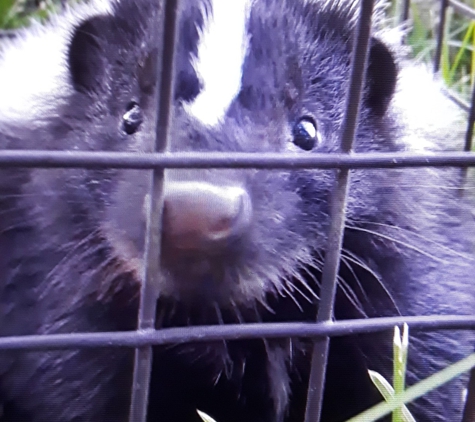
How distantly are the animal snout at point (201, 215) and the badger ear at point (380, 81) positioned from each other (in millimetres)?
384

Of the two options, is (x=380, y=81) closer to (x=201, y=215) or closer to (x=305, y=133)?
(x=305, y=133)

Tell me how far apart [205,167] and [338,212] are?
0.49 ft

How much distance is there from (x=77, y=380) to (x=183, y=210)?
48cm

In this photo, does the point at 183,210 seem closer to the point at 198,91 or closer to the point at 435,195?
the point at 198,91

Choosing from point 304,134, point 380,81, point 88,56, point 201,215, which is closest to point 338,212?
point 201,215

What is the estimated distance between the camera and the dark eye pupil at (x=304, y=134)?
977mm

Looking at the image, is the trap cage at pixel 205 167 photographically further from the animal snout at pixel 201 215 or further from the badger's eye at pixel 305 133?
the badger's eye at pixel 305 133

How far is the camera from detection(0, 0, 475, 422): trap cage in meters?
Result: 0.60

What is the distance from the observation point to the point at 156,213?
0.65 meters

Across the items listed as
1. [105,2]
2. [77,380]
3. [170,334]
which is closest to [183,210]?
[170,334]

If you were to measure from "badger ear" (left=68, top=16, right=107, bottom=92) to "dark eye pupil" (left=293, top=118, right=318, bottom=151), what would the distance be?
0.29 m

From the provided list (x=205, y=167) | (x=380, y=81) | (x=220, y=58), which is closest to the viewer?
(x=205, y=167)

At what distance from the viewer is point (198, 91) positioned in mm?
896

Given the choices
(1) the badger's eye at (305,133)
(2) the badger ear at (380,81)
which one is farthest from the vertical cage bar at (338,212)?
(2) the badger ear at (380,81)
